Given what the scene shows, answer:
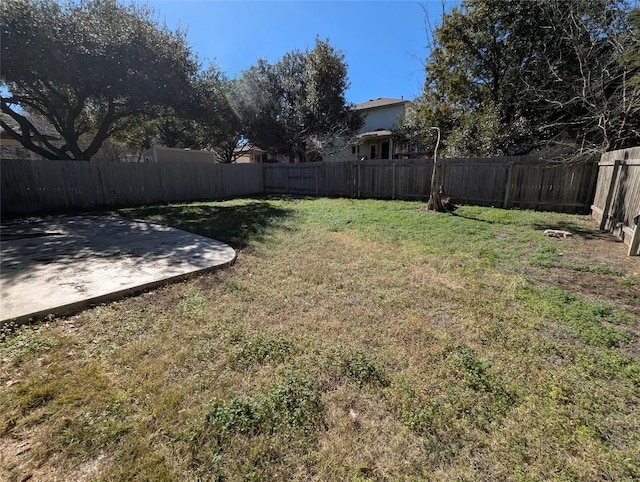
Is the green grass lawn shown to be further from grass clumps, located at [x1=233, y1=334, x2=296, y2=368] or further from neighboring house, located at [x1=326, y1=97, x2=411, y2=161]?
neighboring house, located at [x1=326, y1=97, x2=411, y2=161]

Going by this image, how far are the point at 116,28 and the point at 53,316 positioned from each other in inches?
387

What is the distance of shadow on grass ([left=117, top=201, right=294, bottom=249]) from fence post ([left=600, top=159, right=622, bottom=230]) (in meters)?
7.09

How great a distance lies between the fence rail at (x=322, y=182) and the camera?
27.2 ft

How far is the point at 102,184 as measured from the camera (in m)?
9.96

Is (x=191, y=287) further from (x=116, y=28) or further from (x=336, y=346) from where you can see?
(x=116, y=28)

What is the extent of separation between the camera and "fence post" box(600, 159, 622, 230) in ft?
19.4

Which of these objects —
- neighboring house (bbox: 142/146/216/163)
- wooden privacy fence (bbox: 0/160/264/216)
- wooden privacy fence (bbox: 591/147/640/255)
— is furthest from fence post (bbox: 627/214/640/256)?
neighboring house (bbox: 142/146/216/163)

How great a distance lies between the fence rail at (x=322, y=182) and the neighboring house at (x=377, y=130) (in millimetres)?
7390

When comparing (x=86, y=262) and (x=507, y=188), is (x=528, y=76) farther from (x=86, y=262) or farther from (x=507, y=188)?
(x=86, y=262)

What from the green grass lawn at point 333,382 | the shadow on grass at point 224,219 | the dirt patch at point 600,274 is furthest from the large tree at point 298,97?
the green grass lawn at point 333,382

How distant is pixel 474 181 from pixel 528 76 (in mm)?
4929

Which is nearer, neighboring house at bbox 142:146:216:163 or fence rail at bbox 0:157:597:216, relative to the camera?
fence rail at bbox 0:157:597:216

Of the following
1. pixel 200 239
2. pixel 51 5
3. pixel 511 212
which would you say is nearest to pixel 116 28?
pixel 51 5

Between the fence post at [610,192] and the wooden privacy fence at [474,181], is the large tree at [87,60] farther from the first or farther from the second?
the fence post at [610,192]
